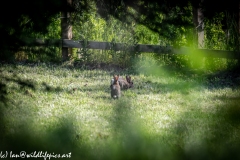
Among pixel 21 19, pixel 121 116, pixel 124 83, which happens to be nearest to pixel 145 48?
pixel 124 83

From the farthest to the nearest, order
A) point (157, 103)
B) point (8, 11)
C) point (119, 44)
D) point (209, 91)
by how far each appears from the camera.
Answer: point (119, 44), point (209, 91), point (157, 103), point (8, 11)

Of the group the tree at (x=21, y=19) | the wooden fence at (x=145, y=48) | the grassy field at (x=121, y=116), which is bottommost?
the grassy field at (x=121, y=116)

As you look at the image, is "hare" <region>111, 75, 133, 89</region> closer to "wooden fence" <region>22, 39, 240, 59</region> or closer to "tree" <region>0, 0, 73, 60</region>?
"wooden fence" <region>22, 39, 240, 59</region>

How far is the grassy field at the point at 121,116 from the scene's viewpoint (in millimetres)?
2217

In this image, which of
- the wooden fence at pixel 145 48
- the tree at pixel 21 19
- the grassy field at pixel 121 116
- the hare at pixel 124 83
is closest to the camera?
the tree at pixel 21 19

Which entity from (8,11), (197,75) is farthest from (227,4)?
(197,75)

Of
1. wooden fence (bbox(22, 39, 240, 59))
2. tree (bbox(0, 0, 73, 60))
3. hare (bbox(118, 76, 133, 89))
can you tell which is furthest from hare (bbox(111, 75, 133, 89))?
tree (bbox(0, 0, 73, 60))

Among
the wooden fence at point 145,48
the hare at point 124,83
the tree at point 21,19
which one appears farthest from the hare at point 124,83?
the tree at point 21,19

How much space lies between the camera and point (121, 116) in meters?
1.82

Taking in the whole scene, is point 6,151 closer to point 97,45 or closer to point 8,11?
point 8,11

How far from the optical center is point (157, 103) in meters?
5.03

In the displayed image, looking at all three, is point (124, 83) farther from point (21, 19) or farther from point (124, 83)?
point (21, 19)

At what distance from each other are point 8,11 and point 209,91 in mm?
4354

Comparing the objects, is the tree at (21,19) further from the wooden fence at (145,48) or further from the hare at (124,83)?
the wooden fence at (145,48)
